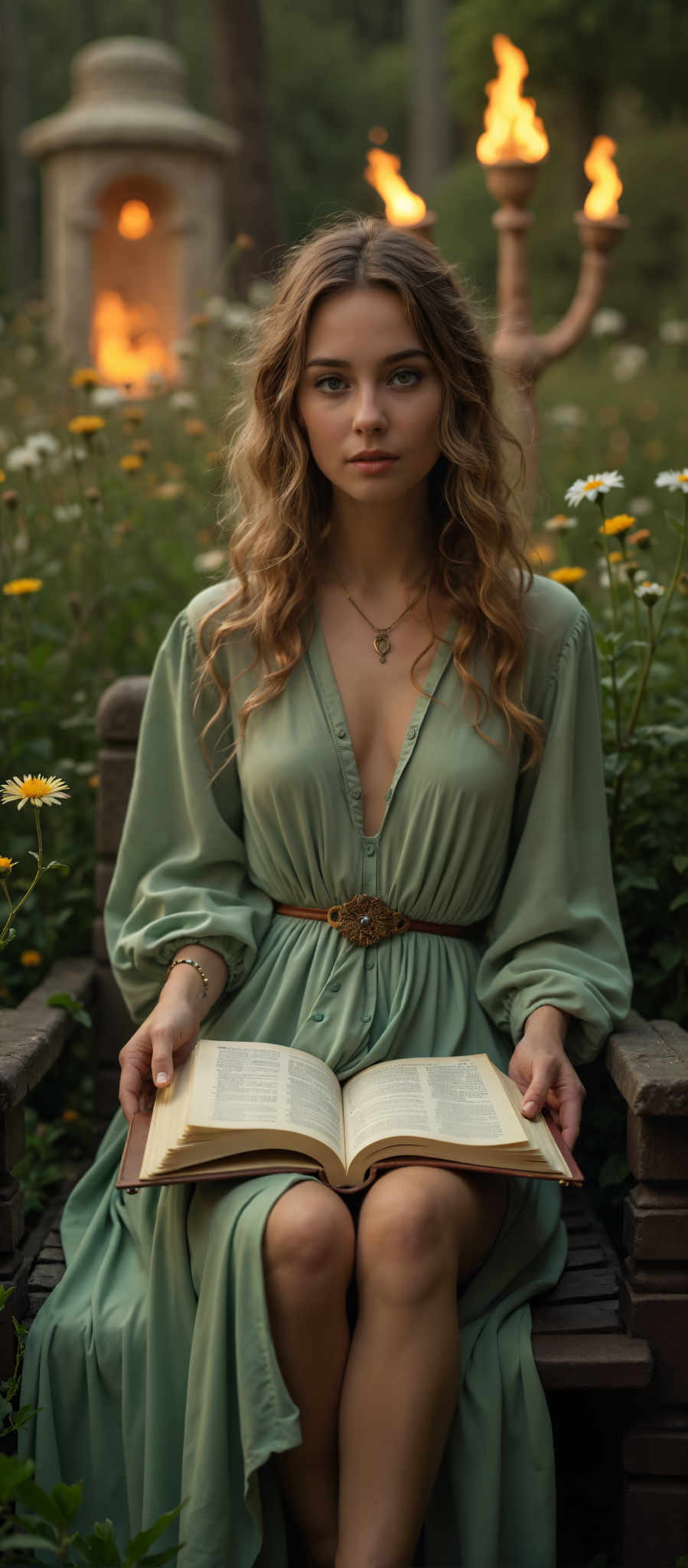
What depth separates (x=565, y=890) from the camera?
225 cm

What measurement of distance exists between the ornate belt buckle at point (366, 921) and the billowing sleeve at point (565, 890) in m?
0.17

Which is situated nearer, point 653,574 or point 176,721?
point 176,721

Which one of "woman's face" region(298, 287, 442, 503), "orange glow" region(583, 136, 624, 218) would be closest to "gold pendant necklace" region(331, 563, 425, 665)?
"woman's face" region(298, 287, 442, 503)

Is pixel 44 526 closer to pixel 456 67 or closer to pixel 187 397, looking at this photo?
pixel 187 397

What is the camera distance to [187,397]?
4.22 meters

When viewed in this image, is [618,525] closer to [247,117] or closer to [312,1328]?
[312,1328]

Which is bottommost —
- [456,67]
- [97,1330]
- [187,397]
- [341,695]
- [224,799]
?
[97,1330]

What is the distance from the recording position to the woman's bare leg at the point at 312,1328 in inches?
70.4

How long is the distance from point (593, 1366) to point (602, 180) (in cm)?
267

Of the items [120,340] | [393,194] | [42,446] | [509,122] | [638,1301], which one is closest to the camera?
[638,1301]

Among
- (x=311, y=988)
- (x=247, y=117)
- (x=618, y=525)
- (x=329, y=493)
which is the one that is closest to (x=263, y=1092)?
(x=311, y=988)

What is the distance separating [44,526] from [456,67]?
1397 cm

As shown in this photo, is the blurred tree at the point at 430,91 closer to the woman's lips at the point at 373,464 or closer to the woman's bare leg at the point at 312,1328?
the woman's lips at the point at 373,464

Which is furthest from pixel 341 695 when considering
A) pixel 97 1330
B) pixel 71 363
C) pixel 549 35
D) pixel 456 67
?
pixel 456 67
